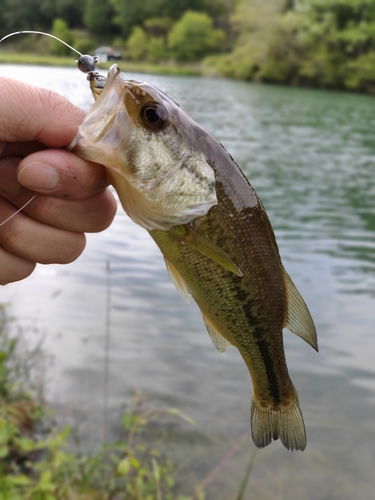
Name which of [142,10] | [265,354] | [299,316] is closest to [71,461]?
[265,354]

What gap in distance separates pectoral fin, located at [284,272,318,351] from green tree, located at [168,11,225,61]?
7126cm

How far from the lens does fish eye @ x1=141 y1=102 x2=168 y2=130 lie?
1771 mm

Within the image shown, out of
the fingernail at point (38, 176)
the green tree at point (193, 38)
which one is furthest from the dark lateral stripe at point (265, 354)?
the green tree at point (193, 38)

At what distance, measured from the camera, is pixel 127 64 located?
175ft

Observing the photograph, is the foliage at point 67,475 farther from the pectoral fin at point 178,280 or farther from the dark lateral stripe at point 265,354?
the pectoral fin at point 178,280

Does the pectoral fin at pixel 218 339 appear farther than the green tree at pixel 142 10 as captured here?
No

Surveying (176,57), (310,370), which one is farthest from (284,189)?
(176,57)

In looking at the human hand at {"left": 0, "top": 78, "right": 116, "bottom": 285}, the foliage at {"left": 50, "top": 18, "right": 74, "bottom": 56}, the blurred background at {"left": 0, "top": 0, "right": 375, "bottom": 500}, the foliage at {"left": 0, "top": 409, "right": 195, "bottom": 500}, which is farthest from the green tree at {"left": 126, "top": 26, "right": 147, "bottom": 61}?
the human hand at {"left": 0, "top": 78, "right": 116, "bottom": 285}

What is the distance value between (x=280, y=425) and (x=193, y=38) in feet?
244

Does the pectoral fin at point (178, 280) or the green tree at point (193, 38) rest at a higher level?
the pectoral fin at point (178, 280)

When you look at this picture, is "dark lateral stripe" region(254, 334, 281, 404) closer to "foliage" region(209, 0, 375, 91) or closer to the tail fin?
the tail fin

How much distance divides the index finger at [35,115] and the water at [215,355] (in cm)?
311

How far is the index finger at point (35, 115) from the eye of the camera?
1.77m

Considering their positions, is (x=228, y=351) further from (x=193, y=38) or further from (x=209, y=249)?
(x=193, y=38)
